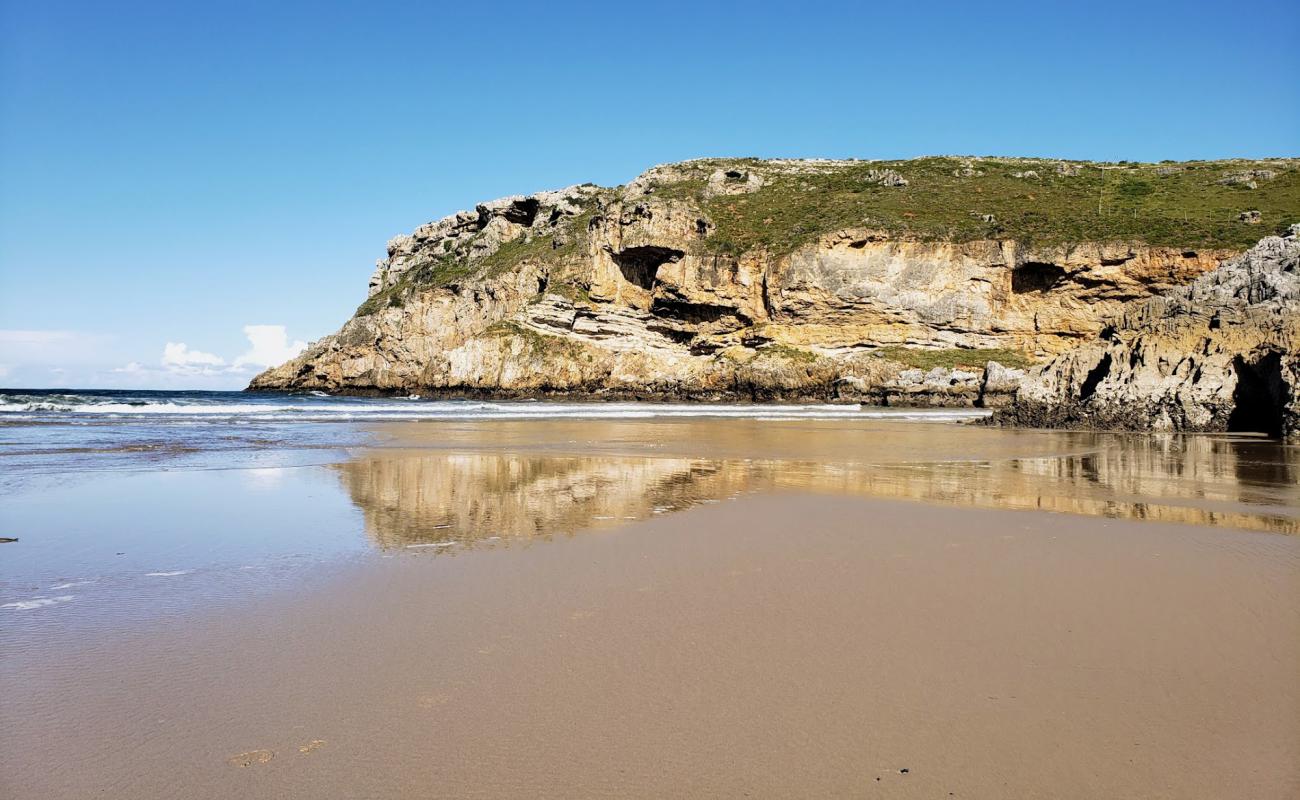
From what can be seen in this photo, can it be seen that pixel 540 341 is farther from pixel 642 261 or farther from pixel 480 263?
pixel 480 263

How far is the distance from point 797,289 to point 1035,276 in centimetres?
1571

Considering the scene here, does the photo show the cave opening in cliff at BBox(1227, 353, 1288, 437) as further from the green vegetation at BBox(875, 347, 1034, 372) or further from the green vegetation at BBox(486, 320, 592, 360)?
the green vegetation at BBox(486, 320, 592, 360)

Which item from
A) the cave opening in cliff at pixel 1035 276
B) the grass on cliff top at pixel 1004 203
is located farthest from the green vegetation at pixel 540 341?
the cave opening in cliff at pixel 1035 276

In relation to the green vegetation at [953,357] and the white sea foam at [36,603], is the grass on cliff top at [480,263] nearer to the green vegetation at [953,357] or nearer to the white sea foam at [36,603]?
the green vegetation at [953,357]

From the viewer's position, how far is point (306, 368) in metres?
76.2

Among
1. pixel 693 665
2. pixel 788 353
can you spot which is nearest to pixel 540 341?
pixel 788 353

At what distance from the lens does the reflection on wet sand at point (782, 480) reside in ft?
24.9

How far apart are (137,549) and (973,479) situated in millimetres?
10160

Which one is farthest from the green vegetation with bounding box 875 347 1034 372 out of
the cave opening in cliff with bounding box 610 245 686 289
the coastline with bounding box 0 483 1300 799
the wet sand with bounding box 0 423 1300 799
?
the coastline with bounding box 0 483 1300 799

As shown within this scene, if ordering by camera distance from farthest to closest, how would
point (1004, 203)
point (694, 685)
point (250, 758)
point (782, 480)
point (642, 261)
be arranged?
point (642, 261), point (1004, 203), point (782, 480), point (694, 685), point (250, 758)

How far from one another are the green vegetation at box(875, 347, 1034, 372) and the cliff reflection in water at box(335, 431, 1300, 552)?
33.0 metres

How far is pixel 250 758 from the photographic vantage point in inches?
107

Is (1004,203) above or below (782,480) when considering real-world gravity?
above

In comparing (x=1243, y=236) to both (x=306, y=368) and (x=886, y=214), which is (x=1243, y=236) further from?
(x=306, y=368)
